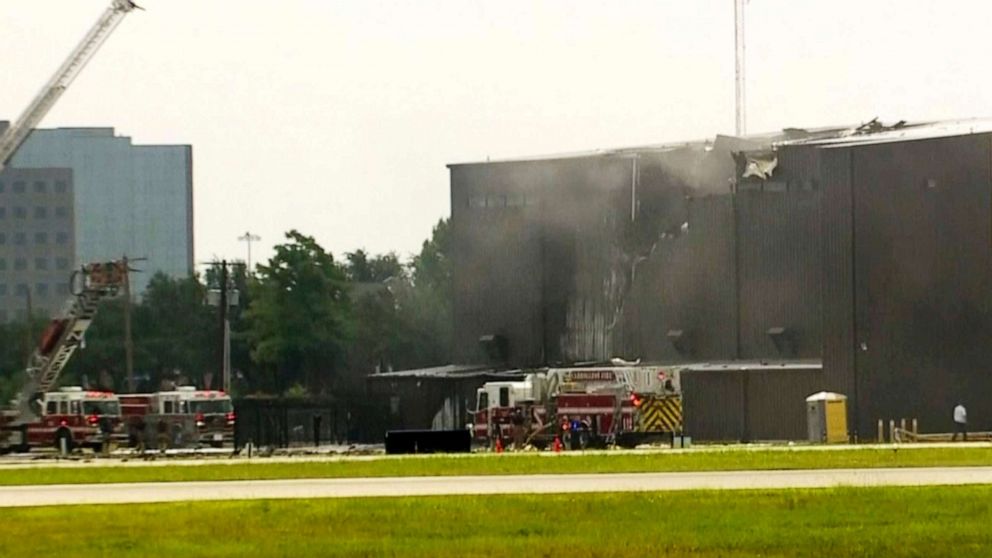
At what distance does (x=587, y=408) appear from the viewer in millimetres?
70938

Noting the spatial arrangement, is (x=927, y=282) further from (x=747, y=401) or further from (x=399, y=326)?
(x=399, y=326)

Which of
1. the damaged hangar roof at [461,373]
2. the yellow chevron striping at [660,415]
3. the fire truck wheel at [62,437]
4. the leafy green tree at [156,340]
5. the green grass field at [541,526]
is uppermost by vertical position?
the leafy green tree at [156,340]

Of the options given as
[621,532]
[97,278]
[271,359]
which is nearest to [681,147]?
[97,278]

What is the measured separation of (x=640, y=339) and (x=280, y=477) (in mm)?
52870

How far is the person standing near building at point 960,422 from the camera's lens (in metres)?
74.6

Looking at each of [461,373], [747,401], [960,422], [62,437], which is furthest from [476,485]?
[461,373]

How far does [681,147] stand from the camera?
9906 cm

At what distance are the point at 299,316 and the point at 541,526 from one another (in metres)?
102

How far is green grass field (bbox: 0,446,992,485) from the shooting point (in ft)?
153

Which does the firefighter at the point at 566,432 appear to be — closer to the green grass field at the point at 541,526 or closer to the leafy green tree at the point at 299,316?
the green grass field at the point at 541,526

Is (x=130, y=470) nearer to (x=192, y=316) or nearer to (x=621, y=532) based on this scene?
(x=621, y=532)

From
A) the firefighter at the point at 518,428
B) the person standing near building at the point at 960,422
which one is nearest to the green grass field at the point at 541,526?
the firefighter at the point at 518,428

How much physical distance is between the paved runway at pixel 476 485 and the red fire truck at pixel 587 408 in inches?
1060

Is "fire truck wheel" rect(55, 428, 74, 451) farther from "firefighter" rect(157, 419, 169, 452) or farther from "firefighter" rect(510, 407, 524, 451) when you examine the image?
"firefighter" rect(510, 407, 524, 451)
